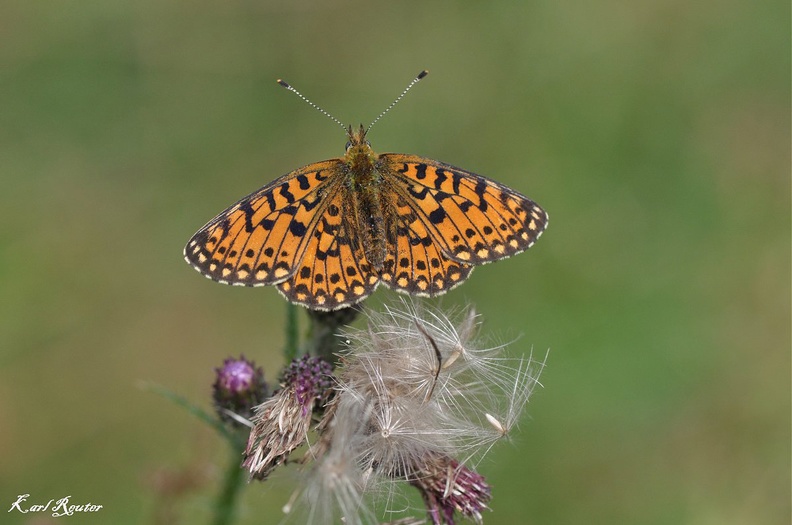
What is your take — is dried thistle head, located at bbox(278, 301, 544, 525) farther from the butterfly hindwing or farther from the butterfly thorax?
the butterfly thorax

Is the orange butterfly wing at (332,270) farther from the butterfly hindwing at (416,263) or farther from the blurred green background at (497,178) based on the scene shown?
the blurred green background at (497,178)

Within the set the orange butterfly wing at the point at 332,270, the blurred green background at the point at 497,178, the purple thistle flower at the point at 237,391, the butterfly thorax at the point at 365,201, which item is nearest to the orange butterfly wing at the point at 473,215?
the butterfly thorax at the point at 365,201

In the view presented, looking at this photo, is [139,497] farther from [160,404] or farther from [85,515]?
[160,404]

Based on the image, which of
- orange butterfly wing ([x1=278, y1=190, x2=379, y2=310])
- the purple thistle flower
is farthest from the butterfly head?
the purple thistle flower

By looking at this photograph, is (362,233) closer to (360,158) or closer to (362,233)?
(362,233)
